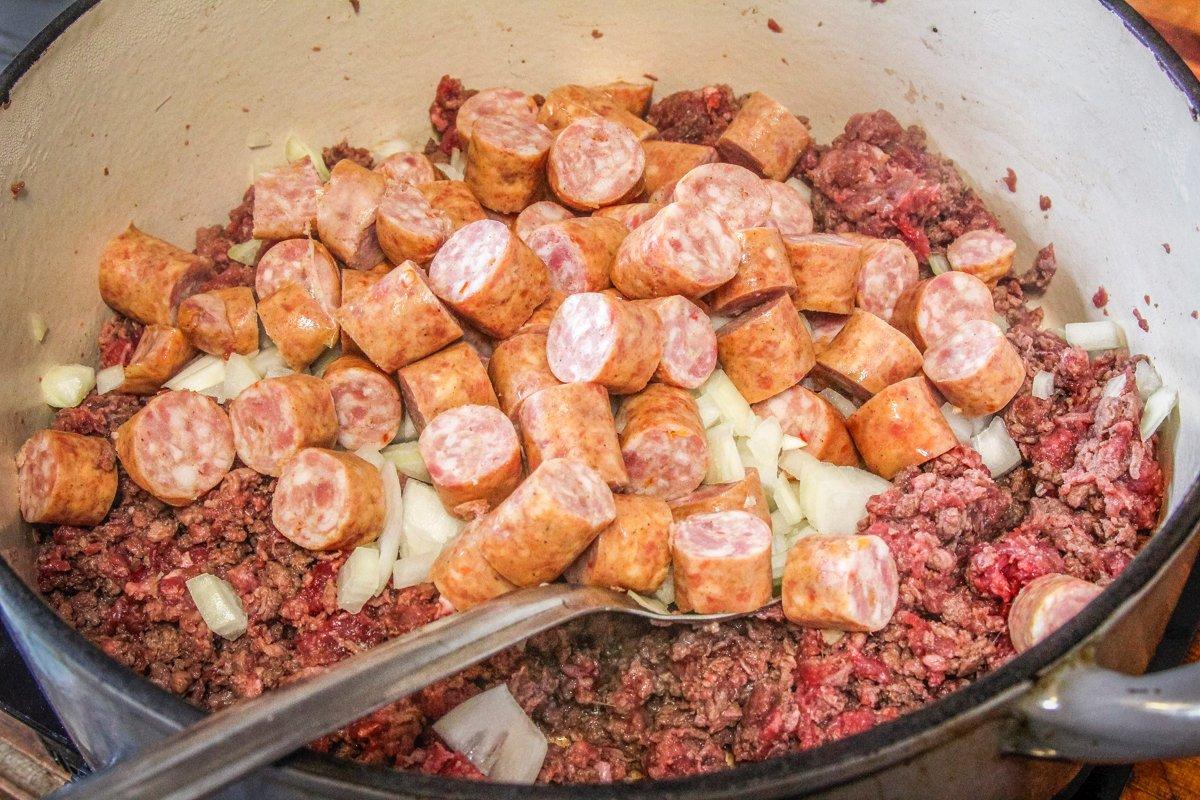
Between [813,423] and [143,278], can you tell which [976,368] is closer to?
[813,423]

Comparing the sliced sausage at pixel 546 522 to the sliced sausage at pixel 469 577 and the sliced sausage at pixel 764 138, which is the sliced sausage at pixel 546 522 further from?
the sliced sausage at pixel 764 138

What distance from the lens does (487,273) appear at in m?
2.53

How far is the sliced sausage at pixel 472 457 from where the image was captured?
94.1 inches

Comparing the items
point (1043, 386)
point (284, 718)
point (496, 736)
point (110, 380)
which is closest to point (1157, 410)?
point (1043, 386)

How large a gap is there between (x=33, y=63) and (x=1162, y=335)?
2.86 m

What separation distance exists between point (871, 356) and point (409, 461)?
126 centimetres

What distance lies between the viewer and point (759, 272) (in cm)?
264

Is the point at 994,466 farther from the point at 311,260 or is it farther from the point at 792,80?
the point at 311,260

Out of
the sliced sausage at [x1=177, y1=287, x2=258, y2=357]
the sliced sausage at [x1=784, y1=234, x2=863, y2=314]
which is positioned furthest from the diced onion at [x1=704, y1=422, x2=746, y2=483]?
the sliced sausage at [x1=177, y1=287, x2=258, y2=357]

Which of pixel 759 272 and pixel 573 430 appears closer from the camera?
pixel 573 430

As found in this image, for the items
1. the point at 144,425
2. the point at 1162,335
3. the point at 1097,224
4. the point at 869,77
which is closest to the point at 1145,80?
the point at 1097,224

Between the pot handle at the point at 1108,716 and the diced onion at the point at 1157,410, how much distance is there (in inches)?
42.0

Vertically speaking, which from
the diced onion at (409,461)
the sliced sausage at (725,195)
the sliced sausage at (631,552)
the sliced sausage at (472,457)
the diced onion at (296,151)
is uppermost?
the sliced sausage at (725,195)

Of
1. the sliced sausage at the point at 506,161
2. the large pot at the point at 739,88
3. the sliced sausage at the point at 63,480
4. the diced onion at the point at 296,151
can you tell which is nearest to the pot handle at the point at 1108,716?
the large pot at the point at 739,88
